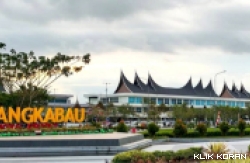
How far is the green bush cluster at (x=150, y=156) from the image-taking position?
1237 centimetres

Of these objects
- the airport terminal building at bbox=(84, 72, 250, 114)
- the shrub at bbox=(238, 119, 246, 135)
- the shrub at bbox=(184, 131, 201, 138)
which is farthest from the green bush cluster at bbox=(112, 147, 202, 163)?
the airport terminal building at bbox=(84, 72, 250, 114)

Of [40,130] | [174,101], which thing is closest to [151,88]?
[174,101]

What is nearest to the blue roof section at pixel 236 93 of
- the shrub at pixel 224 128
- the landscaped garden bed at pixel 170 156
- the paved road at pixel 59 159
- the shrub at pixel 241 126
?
the shrub at pixel 241 126

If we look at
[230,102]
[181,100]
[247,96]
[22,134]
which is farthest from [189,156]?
[247,96]

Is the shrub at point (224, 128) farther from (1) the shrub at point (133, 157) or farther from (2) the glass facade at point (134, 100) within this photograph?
(2) the glass facade at point (134, 100)

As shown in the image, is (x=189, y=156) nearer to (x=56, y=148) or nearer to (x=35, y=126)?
(x=56, y=148)

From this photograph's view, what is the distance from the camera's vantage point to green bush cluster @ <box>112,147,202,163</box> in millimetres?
12367

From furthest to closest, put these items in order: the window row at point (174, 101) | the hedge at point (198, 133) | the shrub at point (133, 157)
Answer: the window row at point (174, 101)
the hedge at point (198, 133)
the shrub at point (133, 157)

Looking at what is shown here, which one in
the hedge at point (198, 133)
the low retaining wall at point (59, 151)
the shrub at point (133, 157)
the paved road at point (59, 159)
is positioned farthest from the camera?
the hedge at point (198, 133)

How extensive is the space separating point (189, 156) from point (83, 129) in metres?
13.1

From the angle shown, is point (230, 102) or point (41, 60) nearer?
point (41, 60)

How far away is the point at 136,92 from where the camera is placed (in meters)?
74.5

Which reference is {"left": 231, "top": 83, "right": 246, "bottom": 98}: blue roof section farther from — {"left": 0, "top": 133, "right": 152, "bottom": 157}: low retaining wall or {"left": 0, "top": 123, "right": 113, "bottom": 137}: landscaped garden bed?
{"left": 0, "top": 133, "right": 152, "bottom": 157}: low retaining wall

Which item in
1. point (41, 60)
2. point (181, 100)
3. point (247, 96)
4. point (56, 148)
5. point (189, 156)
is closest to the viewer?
point (189, 156)
